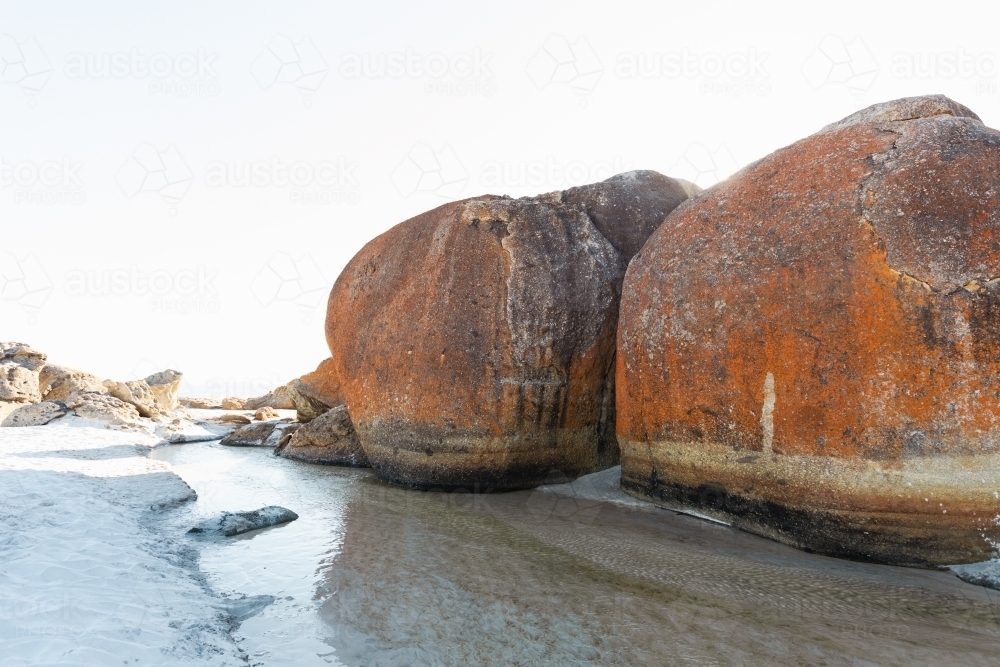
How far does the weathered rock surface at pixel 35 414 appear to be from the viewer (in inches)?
388

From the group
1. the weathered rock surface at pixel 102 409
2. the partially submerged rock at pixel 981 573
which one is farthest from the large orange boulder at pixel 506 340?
the weathered rock surface at pixel 102 409

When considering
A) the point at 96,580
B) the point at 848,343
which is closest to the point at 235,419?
the point at 96,580

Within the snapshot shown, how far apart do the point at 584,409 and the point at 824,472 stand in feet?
8.70

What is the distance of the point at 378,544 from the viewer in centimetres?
430

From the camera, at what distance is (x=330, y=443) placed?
8.47m

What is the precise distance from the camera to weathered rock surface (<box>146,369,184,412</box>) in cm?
1380

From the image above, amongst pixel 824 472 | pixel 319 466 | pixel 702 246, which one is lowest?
pixel 319 466

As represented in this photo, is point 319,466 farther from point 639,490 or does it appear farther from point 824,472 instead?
point 824,472

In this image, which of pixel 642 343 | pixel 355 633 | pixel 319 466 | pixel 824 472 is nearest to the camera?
pixel 355 633

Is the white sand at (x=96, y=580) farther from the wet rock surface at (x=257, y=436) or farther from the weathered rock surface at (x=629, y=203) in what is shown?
the weathered rock surface at (x=629, y=203)

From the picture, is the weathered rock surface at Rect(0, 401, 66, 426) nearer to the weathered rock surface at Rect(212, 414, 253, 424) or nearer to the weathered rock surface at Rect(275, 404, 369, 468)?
the weathered rock surface at Rect(212, 414, 253, 424)

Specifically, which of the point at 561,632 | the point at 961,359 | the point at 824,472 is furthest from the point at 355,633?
the point at 961,359

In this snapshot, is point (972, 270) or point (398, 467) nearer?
point (972, 270)

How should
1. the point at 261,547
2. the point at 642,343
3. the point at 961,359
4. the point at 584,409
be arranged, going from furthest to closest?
the point at 584,409
the point at 642,343
the point at 261,547
the point at 961,359
